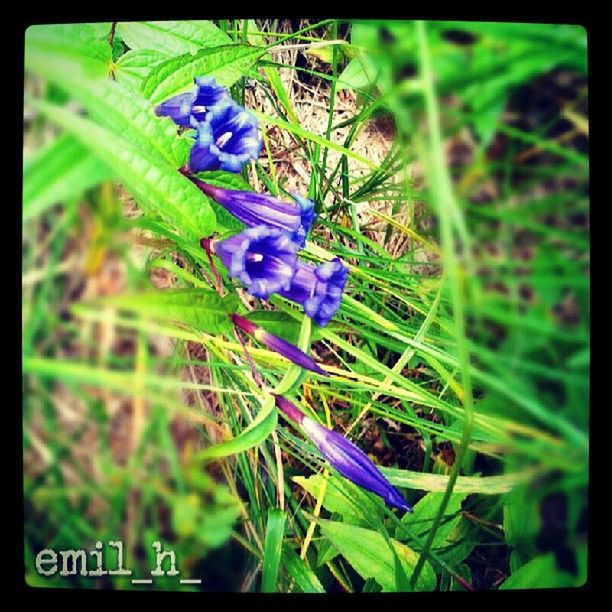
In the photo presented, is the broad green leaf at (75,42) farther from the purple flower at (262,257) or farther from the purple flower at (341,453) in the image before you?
the purple flower at (341,453)

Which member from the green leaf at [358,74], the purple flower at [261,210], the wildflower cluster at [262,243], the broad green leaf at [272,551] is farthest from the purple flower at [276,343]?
the green leaf at [358,74]

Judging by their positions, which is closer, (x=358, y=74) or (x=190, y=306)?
(x=190, y=306)

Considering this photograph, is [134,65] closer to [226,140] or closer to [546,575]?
[226,140]

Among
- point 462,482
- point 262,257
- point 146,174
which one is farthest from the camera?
point 462,482

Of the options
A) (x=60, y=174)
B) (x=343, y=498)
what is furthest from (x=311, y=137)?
(x=343, y=498)

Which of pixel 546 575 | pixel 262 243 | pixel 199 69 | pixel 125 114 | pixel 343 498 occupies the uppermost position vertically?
pixel 199 69

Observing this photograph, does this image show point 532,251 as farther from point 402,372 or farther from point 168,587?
point 168,587

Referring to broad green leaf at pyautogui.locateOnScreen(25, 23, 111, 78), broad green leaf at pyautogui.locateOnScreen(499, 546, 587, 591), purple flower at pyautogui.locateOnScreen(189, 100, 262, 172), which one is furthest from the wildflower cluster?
broad green leaf at pyautogui.locateOnScreen(499, 546, 587, 591)

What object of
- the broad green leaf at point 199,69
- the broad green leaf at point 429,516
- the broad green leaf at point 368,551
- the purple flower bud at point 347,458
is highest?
the broad green leaf at point 199,69

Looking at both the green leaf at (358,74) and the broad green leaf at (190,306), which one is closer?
the broad green leaf at (190,306)
